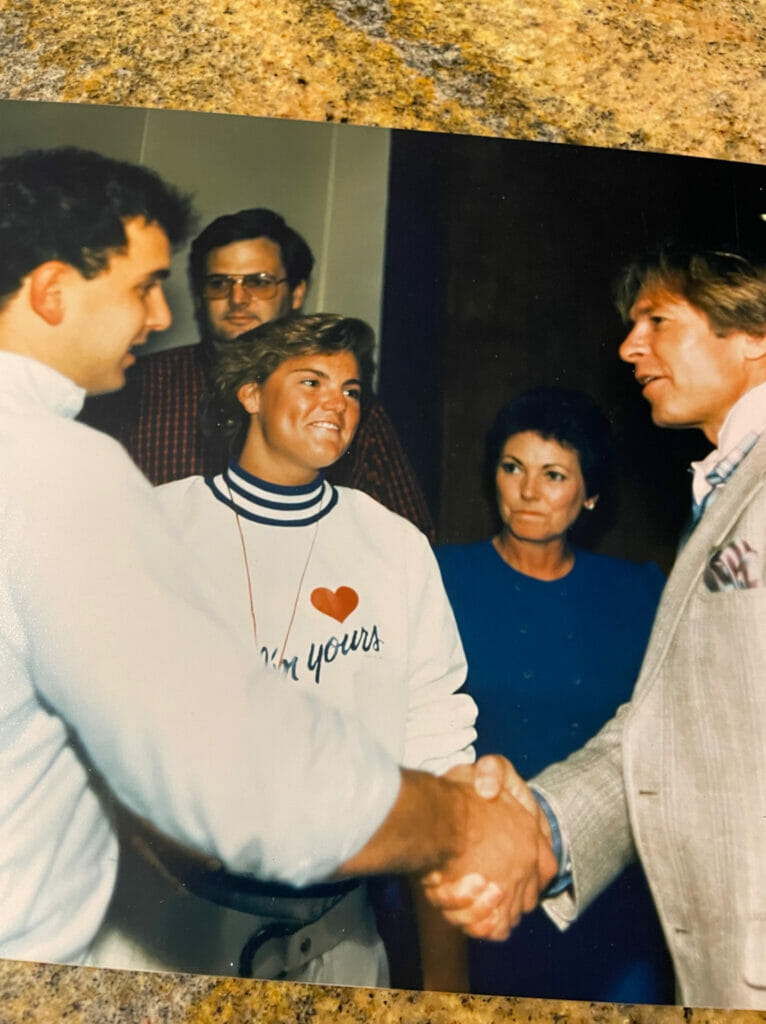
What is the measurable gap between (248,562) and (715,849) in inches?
38.4

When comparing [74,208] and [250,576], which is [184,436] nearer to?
[250,576]

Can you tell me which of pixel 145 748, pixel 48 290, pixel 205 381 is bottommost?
pixel 145 748

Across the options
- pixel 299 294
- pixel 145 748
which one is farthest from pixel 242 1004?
pixel 299 294

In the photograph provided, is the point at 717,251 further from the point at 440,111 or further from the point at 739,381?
the point at 440,111

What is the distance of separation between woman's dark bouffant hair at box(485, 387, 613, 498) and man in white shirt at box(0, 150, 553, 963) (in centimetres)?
63

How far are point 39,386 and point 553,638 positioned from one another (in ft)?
3.66

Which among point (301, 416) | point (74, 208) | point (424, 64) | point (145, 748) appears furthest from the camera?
point (424, 64)

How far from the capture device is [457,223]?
6.04 ft

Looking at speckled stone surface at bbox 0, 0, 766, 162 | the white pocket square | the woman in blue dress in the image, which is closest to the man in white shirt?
the woman in blue dress

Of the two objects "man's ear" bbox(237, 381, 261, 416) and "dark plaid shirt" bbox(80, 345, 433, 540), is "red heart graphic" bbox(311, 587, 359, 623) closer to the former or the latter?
"dark plaid shirt" bbox(80, 345, 433, 540)

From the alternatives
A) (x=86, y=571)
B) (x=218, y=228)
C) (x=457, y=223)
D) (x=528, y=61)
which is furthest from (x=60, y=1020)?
(x=528, y=61)

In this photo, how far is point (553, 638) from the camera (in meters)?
1.61

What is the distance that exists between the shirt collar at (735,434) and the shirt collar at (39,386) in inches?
49.1

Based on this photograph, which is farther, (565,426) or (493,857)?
(565,426)
